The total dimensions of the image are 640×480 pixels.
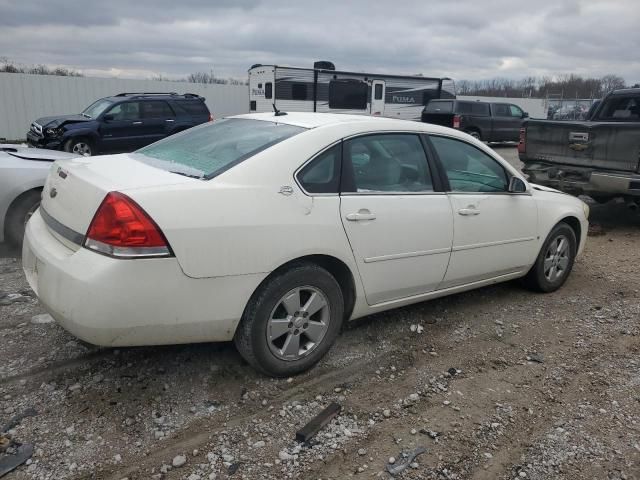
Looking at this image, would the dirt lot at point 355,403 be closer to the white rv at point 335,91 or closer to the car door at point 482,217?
the car door at point 482,217

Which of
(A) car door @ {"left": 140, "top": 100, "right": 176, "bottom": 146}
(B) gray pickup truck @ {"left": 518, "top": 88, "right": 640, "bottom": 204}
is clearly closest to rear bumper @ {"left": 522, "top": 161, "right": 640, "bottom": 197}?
(B) gray pickup truck @ {"left": 518, "top": 88, "right": 640, "bottom": 204}

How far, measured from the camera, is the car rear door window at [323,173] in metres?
3.12

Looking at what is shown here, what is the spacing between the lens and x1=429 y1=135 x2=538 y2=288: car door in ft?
12.8

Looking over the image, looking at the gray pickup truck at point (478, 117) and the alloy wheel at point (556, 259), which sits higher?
the gray pickup truck at point (478, 117)

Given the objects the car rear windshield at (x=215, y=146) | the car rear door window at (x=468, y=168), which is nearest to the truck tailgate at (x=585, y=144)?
the car rear door window at (x=468, y=168)

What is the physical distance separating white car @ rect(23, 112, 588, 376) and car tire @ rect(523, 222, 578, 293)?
0.64 metres

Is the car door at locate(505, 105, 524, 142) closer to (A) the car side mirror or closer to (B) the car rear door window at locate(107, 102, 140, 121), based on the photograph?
(B) the car rear door window at locate(107, 102, 140, 121)

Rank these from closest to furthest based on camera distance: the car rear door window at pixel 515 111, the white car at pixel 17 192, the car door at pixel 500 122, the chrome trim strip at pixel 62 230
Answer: the chrome trim strip at pixel 62 230 → the white car at pixel 17 192 → the car door at pixel 500 122 → the car rear door window at pixel 515 111

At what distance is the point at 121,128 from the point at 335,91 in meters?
8.55

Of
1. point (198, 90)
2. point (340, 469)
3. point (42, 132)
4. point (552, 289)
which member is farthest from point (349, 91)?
point (340, 469)

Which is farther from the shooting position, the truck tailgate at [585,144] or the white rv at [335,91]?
the white rv at [335,91]

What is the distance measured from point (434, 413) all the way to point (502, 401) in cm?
47

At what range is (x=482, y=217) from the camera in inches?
158

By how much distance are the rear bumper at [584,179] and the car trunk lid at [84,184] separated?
6.14 meters
